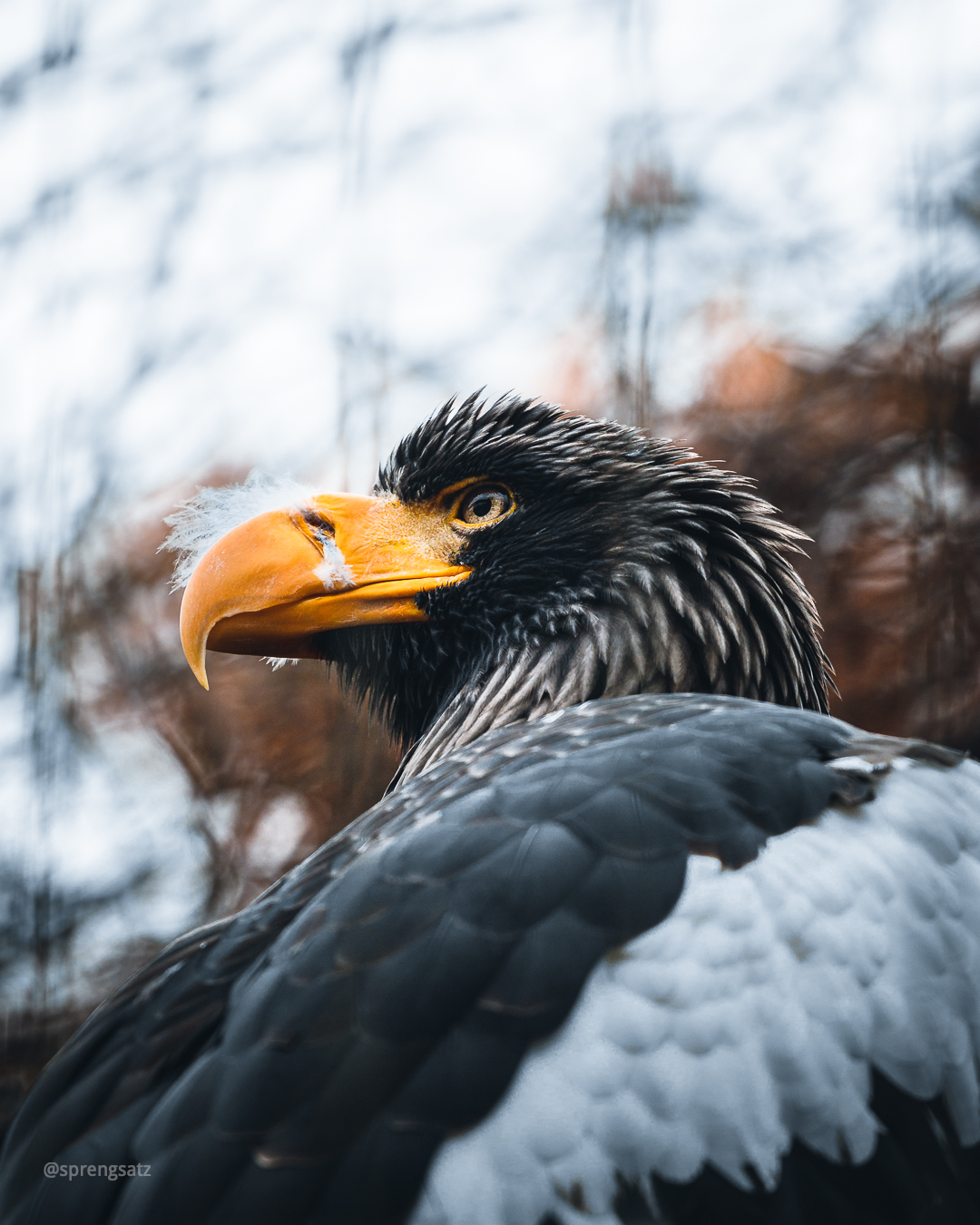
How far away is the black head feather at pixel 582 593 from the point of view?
6.18ft

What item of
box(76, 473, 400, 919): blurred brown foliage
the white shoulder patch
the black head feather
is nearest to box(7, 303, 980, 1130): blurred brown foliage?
box(76, 473, 400, 919): blurred brown foliage

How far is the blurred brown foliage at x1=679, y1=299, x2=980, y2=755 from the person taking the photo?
10.3ft

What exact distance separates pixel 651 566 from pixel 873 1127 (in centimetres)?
115

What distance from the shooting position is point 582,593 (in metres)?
1.90

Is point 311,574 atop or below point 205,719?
atop

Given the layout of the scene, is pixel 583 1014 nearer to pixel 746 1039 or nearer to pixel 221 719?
pixel 746 1039

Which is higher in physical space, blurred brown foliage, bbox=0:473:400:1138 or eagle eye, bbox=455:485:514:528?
eagle eye, bbox=455:485:514:528

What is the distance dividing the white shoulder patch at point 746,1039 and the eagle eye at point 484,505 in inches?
42.5

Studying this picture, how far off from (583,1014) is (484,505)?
1.24 meters

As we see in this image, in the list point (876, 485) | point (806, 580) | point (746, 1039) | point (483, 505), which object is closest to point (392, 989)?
point (746, 1039)

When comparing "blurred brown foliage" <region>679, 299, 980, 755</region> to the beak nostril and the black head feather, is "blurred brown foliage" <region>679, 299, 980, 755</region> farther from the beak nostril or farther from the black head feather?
the beak nostril

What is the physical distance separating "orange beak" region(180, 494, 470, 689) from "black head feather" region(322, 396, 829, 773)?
5cm

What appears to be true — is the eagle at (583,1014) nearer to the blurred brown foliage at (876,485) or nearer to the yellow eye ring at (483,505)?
the yellow eye ring at (483,505)

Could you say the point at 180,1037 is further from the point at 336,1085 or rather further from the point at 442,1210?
the point at 442,1210
